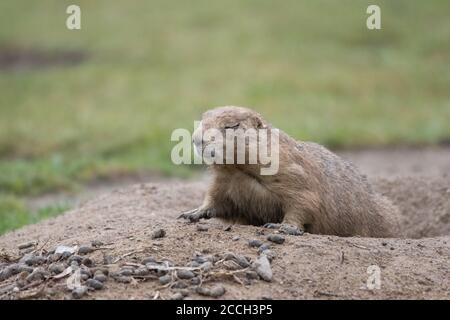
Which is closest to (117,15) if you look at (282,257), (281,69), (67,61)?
(67,61)

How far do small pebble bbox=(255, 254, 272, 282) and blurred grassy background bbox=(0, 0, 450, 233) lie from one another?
4.19 meters

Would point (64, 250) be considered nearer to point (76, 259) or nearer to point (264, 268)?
point (76, 259)

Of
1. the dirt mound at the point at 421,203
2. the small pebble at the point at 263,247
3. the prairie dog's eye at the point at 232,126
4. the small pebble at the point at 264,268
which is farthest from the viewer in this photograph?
the dirt mound at the point at 421,203

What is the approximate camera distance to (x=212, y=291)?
4.13 meters

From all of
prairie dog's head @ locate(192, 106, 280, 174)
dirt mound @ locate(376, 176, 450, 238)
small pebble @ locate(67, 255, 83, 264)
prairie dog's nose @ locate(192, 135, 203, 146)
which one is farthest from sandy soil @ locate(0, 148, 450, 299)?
dirt mound @ locate(376, 176, 450, 238)

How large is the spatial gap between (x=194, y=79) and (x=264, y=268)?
11.5 metres

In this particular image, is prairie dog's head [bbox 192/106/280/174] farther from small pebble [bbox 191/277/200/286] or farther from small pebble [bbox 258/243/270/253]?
small pebble [bbox 191/277/200/286]

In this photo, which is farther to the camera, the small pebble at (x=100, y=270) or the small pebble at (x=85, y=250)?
the small pebble at (x=85, y=250)

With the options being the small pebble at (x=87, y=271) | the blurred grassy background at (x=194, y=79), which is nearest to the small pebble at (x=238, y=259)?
the small pebble at (x=87, y=271)

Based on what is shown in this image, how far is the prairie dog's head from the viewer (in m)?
4.71

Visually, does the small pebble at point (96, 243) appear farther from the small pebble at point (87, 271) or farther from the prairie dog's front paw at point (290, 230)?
the prairie dog's front paw at point (290, 230)

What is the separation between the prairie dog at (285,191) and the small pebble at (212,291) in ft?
3.03

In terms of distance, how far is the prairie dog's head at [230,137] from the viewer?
471 centimetres

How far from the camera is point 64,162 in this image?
11.1 m
